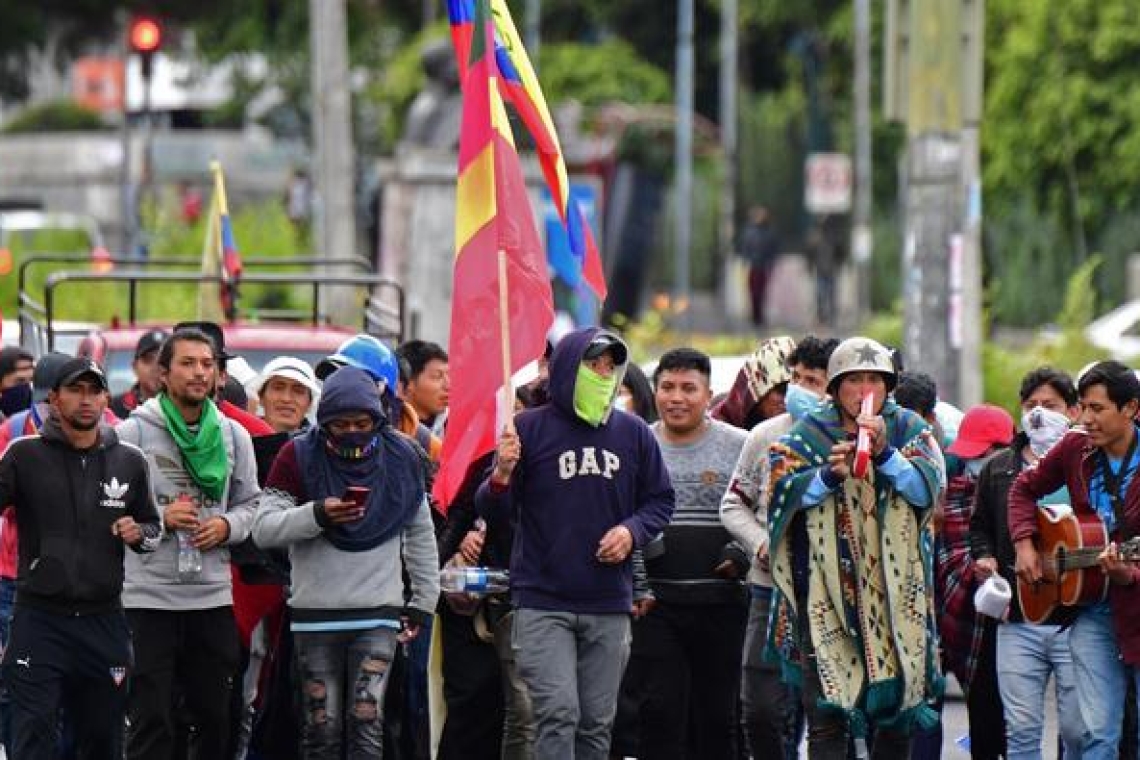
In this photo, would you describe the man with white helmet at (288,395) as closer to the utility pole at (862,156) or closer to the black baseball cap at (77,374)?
the black baseball cap at (77,374)

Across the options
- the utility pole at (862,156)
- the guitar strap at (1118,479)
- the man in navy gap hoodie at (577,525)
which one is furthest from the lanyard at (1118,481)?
the utility pole at (862,156)

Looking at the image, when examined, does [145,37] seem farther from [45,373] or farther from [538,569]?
[538,569]

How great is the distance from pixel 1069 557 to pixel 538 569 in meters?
1.83

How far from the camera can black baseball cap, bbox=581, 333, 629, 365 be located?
1097cm

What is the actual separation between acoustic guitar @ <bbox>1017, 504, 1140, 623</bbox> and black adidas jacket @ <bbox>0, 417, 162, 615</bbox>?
3.09 meters

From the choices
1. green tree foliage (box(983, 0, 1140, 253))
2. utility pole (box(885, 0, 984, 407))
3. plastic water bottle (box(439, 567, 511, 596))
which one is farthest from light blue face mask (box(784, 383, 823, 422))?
green tree foliage (box(983, 0, 1140, 253))

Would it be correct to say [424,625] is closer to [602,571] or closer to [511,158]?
[602,571]

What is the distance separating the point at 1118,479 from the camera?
10.8m

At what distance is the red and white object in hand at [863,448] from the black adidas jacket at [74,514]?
246cm

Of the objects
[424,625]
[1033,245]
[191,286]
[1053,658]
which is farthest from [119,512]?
[1033,245]

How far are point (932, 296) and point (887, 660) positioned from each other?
28.6ft

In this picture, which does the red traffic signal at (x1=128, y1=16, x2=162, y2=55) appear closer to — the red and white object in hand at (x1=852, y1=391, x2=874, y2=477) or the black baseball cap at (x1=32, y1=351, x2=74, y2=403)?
the black baseball cap at (x1=32, y1=351, x2=74, y2=403)

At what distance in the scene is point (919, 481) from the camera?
10.5 meters

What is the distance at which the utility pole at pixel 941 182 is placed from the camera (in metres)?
18.8
